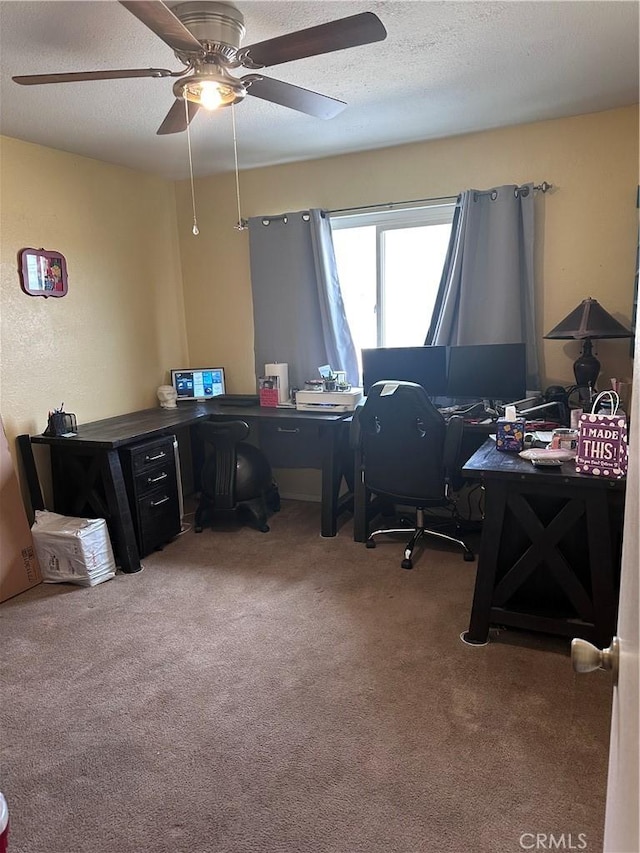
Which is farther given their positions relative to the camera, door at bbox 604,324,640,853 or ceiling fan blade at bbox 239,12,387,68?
ceiling fan blade at bbox 239,12,387,68

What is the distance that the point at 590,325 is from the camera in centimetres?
308

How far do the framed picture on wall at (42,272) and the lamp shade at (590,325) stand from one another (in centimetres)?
291

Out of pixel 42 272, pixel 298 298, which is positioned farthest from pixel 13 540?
pixel 298 298

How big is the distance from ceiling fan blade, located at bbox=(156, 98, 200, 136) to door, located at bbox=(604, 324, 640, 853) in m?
2.15

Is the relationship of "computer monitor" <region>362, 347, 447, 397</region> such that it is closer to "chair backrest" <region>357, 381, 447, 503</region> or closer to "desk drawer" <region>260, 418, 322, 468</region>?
"chair backrest" <region>357, 381, 447, 503</region>

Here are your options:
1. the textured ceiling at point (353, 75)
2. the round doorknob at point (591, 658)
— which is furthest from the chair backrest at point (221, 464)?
the round doorknob at point (591, 658)

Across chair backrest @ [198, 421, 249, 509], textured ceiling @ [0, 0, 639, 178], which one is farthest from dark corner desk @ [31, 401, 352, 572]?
textured ceiling @ [0, 0, 639, 178]

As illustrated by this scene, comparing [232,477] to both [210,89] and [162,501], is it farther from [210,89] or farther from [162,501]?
[210,89]

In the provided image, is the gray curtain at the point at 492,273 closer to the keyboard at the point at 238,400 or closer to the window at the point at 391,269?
the window at the point at 391,269

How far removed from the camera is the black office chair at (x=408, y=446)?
3.02 meters

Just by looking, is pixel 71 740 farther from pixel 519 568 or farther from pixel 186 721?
pixel 519 568

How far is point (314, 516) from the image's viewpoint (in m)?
4.06

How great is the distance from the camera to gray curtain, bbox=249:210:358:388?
4.00m

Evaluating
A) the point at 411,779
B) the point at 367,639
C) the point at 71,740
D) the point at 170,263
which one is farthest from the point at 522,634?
the point at 170,263
